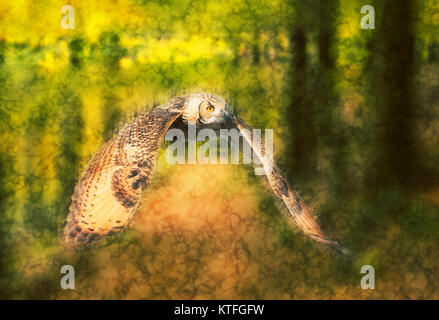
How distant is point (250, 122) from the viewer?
1.51m

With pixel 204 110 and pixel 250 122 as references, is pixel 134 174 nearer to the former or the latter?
pixel 204 110

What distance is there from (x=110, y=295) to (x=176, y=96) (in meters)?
0.84

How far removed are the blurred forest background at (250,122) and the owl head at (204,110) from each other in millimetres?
63

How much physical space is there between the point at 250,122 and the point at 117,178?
0.56m

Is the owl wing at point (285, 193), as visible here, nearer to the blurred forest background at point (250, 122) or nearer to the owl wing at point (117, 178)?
the blurred forest background at point (250, 122)

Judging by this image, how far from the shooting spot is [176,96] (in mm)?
1492

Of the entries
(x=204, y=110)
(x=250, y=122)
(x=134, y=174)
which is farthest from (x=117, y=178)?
(x=250, y=122)

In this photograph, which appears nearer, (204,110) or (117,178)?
(117,178)

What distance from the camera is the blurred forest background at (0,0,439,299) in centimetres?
148

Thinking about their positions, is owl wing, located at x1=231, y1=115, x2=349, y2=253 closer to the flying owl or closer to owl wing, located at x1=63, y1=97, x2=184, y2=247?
the flying owl

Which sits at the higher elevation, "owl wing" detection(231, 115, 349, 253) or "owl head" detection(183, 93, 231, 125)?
"owl head" detection(183, 93, 231, 125)

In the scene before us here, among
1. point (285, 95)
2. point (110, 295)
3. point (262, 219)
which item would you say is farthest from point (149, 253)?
point (285, 95)

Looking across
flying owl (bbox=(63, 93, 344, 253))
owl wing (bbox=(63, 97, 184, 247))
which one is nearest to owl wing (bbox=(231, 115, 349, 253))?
flying owl (bbox=(63, 93, 344, 253))

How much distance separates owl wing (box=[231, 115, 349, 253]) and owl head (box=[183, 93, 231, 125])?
0.05 metres
